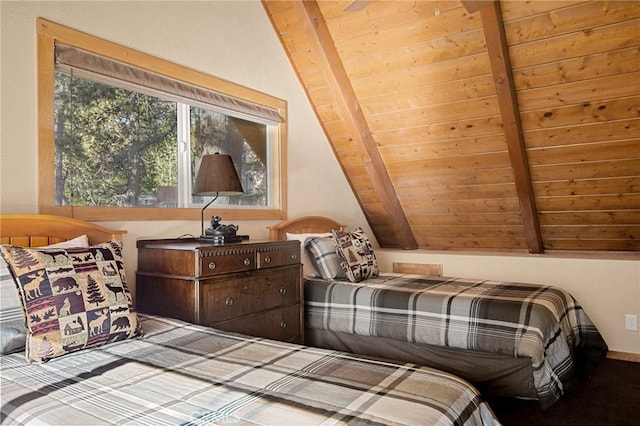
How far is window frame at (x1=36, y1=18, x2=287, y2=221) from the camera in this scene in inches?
80.4

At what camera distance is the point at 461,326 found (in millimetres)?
2582

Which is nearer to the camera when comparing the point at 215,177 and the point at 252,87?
the point at 215,177

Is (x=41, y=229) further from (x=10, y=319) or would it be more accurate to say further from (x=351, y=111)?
(x=351, y=111)

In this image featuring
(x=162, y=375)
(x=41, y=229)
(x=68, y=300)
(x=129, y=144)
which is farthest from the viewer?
(x=129, y=144)

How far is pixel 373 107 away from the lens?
3.74 metres

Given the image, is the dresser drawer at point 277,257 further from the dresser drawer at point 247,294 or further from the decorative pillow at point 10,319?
the decorative pillow at point 10,319

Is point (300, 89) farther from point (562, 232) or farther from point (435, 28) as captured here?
A: point (562, 232)

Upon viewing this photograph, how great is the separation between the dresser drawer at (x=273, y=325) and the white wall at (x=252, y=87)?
27.0 inches

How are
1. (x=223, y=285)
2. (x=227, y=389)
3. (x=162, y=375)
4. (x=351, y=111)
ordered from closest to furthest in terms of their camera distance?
(x=227, y=389) → (x=162, y=375) → (x=223, y=285) → (x=351, y=111)

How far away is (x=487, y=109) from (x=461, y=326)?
1.69 meters

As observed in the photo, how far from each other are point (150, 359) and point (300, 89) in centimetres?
295

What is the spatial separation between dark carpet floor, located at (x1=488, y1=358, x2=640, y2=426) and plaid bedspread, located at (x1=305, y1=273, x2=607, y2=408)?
9cm

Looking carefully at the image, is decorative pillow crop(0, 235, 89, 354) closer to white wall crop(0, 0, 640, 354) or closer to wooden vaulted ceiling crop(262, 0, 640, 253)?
white wall crop(0, 0, 640, 354)

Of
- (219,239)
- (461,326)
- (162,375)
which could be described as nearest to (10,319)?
(162,375)
